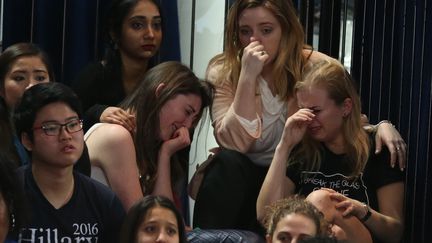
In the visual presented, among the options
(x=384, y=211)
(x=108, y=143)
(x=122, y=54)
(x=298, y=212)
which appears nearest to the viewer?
(x=298, y=212)

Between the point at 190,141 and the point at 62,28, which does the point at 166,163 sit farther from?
the point at 62,28

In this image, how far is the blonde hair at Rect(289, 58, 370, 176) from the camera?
284cm

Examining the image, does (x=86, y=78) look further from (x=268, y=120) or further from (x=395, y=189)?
(x=395, y=189)

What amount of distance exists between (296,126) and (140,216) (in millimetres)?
626

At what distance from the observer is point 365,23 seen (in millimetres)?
3516

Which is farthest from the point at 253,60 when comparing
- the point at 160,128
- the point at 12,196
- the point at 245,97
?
the point at 12,196

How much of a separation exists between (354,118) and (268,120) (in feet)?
0.88

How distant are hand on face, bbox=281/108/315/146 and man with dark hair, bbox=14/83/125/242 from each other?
24.5 inches

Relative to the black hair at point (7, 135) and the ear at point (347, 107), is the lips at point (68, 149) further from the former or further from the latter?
the ear at point (347, 107)

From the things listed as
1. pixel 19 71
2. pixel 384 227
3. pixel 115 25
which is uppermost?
pixel 115 25

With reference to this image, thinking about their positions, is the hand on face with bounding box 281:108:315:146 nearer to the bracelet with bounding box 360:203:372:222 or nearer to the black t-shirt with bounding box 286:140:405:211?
the black t-shirt with bounding box 286:140:405:211

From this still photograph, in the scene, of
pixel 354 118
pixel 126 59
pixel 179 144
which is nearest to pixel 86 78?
pixel 126 59

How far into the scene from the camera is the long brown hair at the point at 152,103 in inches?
108

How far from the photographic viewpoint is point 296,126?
9.18ft
